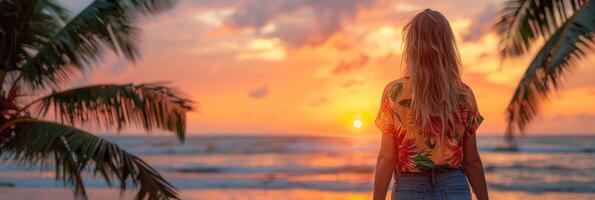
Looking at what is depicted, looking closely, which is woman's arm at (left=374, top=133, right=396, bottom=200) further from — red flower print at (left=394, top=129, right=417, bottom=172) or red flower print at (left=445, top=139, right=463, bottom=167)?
red flower print at (left=445, top=139, right=463, bottom=167)

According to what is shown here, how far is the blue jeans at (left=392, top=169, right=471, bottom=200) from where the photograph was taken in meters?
3.24

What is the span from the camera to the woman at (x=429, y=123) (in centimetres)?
315

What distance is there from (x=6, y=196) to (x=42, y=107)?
10.2 m

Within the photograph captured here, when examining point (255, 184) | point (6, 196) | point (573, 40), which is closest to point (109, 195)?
point (6, 196)

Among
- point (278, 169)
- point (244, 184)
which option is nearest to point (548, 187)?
point (244, 184)

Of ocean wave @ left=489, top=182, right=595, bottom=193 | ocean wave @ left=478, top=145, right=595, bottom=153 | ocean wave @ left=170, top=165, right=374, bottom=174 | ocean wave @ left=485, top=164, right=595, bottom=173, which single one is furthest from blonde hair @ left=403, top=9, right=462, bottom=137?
ocean wave @ left=478, top=145, right=595, bottom=153

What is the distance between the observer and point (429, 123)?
10.5ft

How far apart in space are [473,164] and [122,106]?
19.8 feet

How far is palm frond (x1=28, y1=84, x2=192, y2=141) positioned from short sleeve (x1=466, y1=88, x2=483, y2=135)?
5.69m

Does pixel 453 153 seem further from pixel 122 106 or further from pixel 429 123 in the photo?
pixel 122 106

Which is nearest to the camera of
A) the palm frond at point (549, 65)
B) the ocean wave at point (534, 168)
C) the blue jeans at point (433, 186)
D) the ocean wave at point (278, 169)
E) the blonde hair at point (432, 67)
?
the blonde hair at point (432, 67)

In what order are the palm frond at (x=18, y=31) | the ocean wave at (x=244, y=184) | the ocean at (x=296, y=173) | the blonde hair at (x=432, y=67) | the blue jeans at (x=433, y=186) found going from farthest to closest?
1. the ocean wave at (x=244, y=184)
2. the ocean at (x=296, y=173)
3. the palm frond at (x=18, y=31)
4. the blue jeans at (x=433, y=186)
5. the blonde hair at (x=432, y=67)

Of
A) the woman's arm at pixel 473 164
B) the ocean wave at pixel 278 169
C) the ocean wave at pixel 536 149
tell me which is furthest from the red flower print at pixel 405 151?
the ocean wave at pixel 536 149

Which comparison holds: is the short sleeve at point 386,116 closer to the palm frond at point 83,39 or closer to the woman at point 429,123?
the woman at point 429,123
